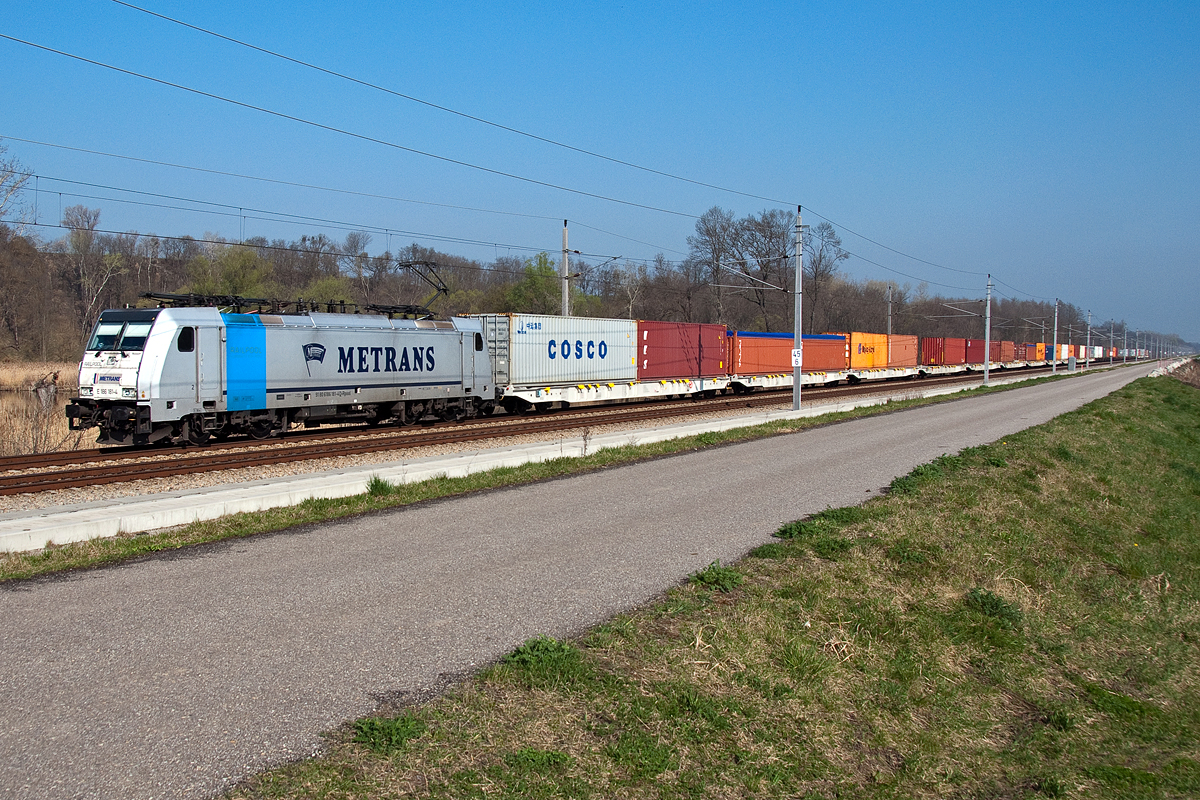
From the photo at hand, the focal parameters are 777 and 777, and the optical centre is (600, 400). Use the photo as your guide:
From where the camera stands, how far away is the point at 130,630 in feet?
20.0

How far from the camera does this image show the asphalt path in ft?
14.2

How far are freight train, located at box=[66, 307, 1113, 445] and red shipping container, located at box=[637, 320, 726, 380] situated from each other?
6cm

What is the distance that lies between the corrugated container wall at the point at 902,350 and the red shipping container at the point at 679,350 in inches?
883

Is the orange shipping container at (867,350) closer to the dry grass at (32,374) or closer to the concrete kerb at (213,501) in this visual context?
the concrete kerb at (213,501)

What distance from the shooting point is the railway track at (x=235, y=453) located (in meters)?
13.7

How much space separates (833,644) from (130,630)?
5654mm

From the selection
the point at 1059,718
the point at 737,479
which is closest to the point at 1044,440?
the point at 737,479

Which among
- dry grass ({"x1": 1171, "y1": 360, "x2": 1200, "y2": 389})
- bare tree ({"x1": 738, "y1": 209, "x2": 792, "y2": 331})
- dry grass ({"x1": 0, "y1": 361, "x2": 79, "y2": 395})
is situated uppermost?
bare tree ({"x1": 738, "y1": 209, "x2": 792, "y2": 331})

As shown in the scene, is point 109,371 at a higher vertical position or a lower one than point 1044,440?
higher

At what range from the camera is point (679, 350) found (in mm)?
34469

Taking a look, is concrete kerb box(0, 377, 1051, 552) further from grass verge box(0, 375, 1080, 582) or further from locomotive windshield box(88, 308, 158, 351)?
locomotive windshield box(88, 308, 158, 351)

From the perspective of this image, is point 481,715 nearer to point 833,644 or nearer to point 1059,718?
point 833,644

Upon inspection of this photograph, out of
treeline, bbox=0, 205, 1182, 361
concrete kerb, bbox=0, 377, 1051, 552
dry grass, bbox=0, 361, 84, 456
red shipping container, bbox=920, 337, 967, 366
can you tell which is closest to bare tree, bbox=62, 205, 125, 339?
treeline, bbox=0, 205, 1182, 361

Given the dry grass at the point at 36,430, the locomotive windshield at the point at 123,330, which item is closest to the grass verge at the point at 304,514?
the locomotive windshield at the point at 123,330
